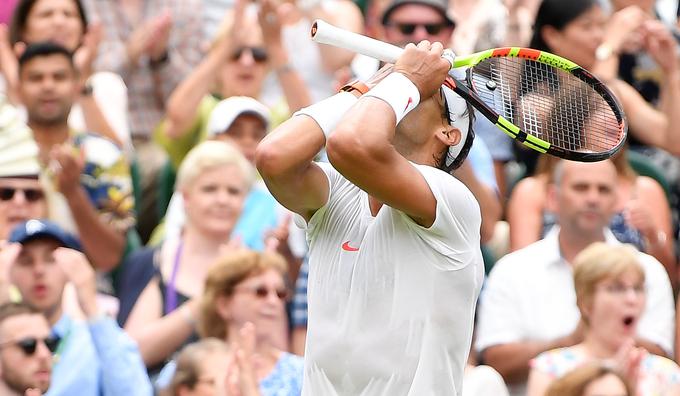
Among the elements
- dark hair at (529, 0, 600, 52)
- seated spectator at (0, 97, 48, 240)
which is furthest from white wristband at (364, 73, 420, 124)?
dark hair at (529, 0, 600, 52)

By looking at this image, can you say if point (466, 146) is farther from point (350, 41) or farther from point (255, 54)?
point (255, 54)

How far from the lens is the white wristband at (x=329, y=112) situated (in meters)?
3.92

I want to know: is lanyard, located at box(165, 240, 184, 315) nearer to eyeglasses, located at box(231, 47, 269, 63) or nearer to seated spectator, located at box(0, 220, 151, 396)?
seated spectator, located at box(0, 220, 151, 396)

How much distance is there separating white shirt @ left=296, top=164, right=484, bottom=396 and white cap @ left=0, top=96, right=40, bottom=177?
3.78 m

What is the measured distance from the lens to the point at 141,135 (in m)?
9.30

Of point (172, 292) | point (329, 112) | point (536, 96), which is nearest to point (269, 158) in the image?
point (329, 112)

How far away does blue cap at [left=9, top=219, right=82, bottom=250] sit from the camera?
6.86 meters

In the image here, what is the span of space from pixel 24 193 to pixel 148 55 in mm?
2062

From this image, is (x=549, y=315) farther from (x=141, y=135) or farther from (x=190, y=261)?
(x=141, y=135)

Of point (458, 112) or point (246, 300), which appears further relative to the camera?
point (246, 300)

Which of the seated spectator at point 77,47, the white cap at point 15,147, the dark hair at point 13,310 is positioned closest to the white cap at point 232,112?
the seated spectator at point 77,47

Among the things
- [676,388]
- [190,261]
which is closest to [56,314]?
[190,261]

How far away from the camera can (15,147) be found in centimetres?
763

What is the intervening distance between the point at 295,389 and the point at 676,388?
5.14 ft
